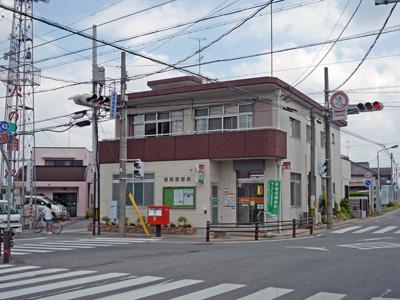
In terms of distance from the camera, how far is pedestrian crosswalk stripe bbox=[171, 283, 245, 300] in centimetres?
922

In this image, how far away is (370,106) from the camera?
74.6 ft

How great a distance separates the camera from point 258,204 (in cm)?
2788

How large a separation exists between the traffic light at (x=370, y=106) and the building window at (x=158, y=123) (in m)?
11.2

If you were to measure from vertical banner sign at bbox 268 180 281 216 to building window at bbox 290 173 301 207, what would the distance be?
3.22 m

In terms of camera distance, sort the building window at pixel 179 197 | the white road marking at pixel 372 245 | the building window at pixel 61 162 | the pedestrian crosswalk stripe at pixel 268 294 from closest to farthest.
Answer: the pedestrian crosswalk stripe at pixel 268 294 → the white road marking at pixel 372 245 → the building window at pixel 179 197 → the building window at pixel 61 162

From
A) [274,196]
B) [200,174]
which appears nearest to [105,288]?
[274,196]

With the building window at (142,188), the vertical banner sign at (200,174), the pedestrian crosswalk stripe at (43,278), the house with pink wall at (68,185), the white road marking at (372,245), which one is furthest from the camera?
the house with pink wall at (68,185)

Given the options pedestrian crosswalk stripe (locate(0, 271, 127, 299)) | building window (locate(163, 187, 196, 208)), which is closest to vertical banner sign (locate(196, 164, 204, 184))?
building window (locate(163, 187, 196, 208))

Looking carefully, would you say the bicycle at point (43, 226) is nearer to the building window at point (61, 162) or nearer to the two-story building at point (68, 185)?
the two-story building at point (68, 185)

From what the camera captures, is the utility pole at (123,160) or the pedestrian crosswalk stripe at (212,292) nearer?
the pedestrian crosswalk stripe at (212,292)

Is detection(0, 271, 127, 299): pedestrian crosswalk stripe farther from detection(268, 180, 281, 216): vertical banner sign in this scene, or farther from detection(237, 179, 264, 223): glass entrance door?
detection(237, 179, 264, 223): glass entrance door

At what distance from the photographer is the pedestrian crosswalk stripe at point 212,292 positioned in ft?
30.3

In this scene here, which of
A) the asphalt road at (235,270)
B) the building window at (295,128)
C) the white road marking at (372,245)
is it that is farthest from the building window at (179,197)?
the white road marking at (372,245)

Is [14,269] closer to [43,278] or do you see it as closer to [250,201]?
[43,278]
